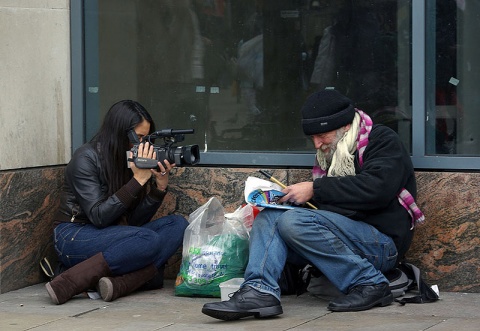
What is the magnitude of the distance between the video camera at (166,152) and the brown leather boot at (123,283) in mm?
641

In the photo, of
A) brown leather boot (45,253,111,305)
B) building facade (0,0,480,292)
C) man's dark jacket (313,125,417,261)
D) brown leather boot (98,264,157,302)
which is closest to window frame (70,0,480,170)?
building facade (0,0,480,292)

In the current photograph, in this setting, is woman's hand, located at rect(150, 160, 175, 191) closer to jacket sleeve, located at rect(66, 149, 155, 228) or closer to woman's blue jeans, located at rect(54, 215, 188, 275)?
jacket sleeve, located at rect(66, 149, 155, 228)

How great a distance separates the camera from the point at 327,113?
18.4 ft

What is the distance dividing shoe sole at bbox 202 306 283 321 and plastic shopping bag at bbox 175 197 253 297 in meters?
0.69

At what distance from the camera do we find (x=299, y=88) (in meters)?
6.52

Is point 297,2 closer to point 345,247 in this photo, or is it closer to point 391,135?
point 391,135

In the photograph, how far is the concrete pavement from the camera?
5145mm

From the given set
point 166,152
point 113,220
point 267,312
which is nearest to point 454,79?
point 166,152

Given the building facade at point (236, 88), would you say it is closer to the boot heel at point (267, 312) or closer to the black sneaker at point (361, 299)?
the black sneaker at point (361, 299)

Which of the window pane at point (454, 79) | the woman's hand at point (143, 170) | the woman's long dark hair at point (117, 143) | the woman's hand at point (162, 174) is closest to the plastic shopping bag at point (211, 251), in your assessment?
the woman's hand at point (162, 174)

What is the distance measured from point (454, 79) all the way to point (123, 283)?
90.9 inches

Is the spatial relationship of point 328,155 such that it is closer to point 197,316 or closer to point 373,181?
point 373,181

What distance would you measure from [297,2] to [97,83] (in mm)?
1476

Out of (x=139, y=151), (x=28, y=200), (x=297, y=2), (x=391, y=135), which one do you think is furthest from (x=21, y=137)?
(x=391, y=135)
